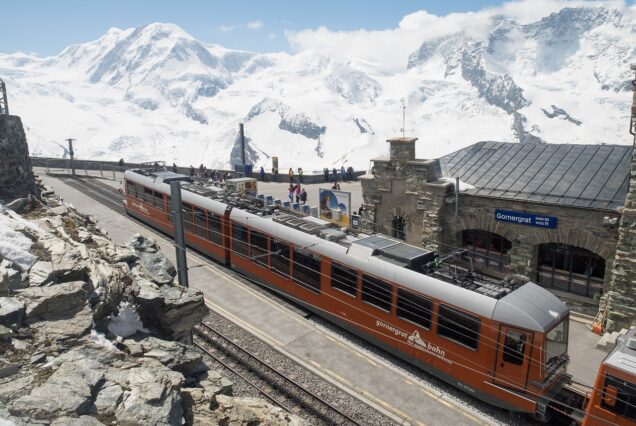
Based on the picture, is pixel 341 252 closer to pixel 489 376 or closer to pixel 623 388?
pixel 489 376

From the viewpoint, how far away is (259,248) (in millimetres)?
20734

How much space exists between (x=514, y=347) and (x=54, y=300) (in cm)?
1132

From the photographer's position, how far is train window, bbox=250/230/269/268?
66.7ft

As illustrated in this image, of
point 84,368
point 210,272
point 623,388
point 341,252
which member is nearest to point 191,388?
point 84,368

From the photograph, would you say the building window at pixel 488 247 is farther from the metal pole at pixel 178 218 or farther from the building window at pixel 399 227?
the metal pole at pixel 178 218

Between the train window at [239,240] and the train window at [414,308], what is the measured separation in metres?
8.98

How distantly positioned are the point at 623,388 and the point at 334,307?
30.5 feet

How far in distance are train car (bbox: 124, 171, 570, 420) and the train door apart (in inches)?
1.0

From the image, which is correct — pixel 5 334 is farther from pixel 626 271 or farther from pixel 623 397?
pixel 626 271

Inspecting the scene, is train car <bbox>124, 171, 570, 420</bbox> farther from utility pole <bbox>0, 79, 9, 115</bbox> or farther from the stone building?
utility pole <bbox>0, 79, 9, 115</bbox>

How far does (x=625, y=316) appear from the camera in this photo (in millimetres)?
17281

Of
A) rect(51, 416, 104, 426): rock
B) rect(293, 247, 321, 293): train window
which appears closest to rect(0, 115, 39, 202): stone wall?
rect(293, 247, 321, 293): train window

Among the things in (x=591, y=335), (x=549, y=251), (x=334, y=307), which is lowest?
(x=591, y=335)

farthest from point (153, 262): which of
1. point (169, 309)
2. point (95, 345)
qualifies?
point (95, 345)
